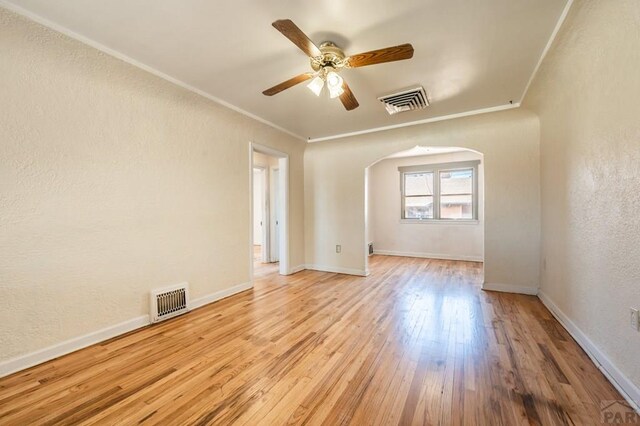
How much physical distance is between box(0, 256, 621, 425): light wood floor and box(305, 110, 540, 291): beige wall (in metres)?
0.79

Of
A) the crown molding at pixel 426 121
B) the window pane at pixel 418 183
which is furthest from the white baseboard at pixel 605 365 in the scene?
the window pane at pixel 418 183

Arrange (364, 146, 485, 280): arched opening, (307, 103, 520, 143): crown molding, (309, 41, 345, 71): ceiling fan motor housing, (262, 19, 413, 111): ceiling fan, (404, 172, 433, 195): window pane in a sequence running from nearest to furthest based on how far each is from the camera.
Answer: (262, 19, 413, 111): ceiling fan
(309, 41, 345, 71): ceiling fan motor housing
(307, 103, 520, 143): crown molding
(364, 146, 485, 280): arched opening
(404, 172, 433, 195): window pane

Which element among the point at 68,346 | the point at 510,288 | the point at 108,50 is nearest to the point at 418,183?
the point at 510,288

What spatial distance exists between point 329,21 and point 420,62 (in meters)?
A: 1.03

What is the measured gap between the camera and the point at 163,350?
2.14 metres

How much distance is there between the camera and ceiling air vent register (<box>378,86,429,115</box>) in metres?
2.90

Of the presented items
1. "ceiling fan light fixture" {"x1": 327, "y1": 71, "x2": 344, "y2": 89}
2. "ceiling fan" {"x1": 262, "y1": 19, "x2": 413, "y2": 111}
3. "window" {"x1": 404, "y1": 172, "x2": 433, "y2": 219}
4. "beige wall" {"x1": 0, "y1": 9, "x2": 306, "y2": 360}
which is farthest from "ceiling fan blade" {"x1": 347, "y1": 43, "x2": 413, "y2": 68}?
"window" {"x1": 404, "y1": 172, "x2": 433, "y2": 219}

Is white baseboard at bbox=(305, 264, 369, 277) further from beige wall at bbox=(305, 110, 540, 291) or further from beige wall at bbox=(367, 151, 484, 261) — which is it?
beige wall at bbox=(367, 151, 484, 261)

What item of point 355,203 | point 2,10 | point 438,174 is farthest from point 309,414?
point 438,174

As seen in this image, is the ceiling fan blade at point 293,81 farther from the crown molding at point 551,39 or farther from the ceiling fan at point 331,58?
the crown molding at point 551,39

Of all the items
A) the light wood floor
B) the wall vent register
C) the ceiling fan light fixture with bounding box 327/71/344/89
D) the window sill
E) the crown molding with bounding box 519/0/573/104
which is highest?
the crown molding with bounding box 519/0/573/104

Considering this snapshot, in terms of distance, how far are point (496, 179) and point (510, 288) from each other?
1521mm

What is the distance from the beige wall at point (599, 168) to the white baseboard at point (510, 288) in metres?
0.78

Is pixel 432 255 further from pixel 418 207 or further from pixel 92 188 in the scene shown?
pixel 92 188
